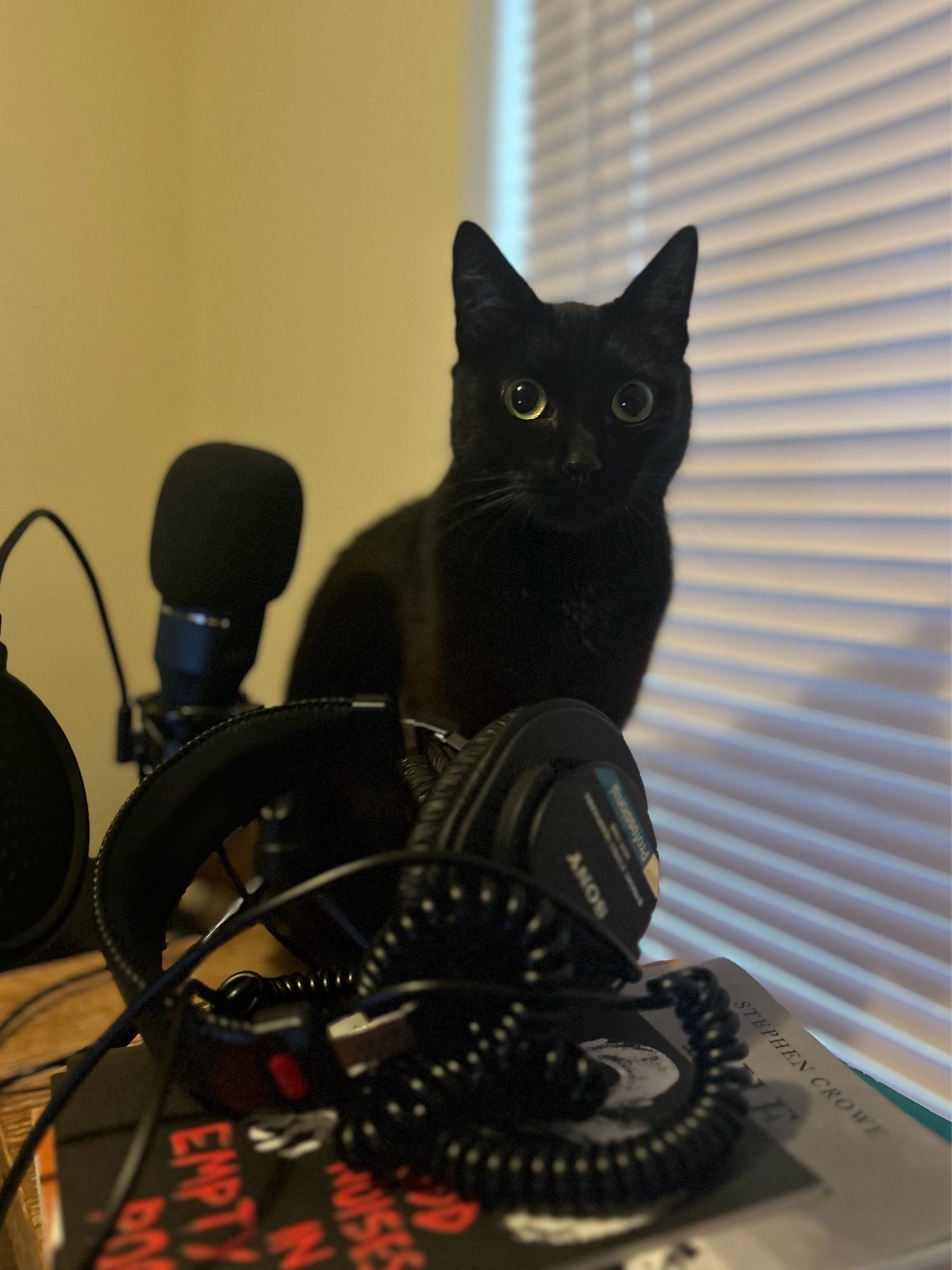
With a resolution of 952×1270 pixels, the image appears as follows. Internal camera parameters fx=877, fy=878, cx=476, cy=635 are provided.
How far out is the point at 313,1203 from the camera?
0.37m

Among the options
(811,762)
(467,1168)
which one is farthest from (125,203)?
(467,1168)

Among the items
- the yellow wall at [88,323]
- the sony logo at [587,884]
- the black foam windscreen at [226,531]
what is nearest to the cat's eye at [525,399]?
the black foam windscreen at [226,531]

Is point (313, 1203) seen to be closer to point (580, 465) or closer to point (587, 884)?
point (587, 884)

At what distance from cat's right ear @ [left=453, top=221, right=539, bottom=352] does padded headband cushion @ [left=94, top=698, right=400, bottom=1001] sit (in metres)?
0.36

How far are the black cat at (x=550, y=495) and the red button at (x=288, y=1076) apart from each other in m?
0.39

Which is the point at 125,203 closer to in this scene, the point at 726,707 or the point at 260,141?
the point at 260,141

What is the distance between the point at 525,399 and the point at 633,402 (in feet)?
0.29

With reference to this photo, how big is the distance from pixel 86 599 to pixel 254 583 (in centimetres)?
78

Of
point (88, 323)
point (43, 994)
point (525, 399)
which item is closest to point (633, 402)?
point (525, 399)

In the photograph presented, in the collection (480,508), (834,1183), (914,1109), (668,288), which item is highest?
(668,288)

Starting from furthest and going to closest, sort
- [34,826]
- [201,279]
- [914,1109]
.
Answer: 1. [201,279]
2. [914,1109]
3. [34,826]

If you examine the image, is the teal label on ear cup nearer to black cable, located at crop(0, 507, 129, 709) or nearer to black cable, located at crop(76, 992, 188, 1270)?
black cable, located at crop(76, 992, 188, 1270)

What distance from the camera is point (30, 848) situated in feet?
1.63

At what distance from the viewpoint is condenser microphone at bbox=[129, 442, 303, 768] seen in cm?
68
